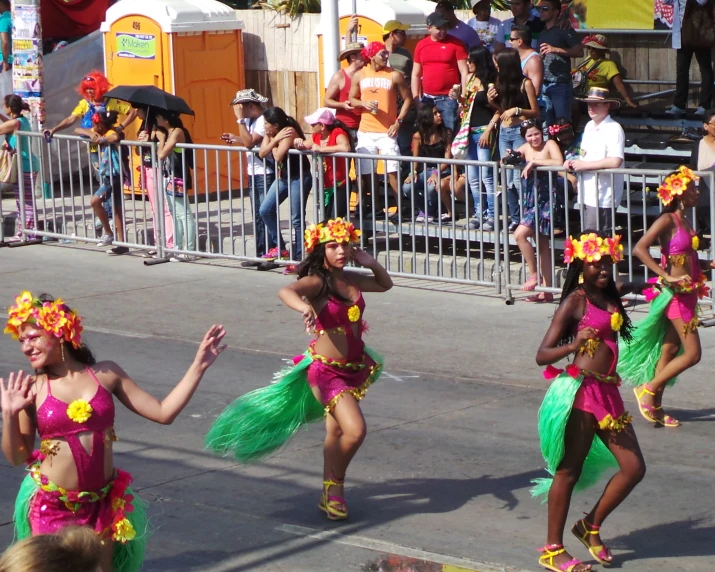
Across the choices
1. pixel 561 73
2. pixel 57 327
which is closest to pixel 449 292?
pixel 561 73

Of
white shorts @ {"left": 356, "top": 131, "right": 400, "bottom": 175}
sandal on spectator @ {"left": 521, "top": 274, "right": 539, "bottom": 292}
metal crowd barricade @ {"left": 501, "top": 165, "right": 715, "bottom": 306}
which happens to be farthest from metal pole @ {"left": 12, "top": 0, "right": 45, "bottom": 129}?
sandal on spectator @ {"left": 521, "top": 274, "right": 539, "bottom": 292}

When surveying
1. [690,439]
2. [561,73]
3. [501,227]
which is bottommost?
[690,439]

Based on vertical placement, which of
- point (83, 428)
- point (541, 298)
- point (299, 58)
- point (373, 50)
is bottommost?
point (541, 298)

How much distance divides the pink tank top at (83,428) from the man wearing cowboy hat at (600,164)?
6.57 metres

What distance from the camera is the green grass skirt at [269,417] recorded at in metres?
6.61

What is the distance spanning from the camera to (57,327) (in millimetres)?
4898

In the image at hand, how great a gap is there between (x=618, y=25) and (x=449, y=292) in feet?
16.2

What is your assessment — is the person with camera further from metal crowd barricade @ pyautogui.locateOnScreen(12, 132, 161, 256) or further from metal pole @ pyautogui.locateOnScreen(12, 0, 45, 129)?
metal pole @ pyautogui.locateOnScreen(12, 0, 45, 129)

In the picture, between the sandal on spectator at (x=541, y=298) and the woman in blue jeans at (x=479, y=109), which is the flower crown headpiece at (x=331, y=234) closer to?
the sandal on spectator at (x=541, y=298)

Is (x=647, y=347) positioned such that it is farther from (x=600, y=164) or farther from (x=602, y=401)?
(x=600, y=164)

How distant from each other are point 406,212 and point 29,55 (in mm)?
5351

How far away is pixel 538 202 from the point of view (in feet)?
36.4

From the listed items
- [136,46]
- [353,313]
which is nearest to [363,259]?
[353,313]

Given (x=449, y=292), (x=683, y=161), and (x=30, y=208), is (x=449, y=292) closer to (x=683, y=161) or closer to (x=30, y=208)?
(x=683, y=161)
